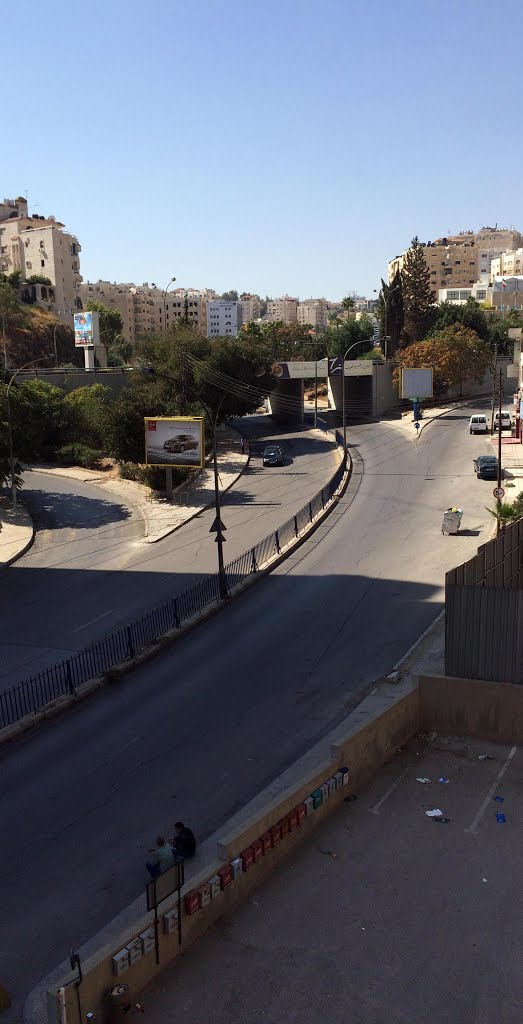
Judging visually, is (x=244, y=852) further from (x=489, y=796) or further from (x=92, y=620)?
(x=92, y=620)

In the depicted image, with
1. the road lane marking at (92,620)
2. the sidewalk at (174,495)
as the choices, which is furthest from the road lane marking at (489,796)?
the sidewalk at (174,495)

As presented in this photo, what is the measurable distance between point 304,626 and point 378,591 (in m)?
3.80

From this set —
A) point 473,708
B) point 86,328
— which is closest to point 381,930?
point 473,708

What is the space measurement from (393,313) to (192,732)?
7742 centimetres

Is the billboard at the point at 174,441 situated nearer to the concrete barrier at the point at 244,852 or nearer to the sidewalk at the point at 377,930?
the concrete barrier at the point at 244,852

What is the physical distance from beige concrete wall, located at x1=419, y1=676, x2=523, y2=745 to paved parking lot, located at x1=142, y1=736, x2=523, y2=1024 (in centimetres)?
168

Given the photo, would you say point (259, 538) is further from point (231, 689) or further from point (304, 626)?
point (231, 689)

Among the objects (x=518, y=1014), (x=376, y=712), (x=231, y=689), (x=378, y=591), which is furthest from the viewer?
(x=378, y=591)

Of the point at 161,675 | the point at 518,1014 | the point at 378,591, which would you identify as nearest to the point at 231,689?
the point at 161,675

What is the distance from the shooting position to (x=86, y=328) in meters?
85.5

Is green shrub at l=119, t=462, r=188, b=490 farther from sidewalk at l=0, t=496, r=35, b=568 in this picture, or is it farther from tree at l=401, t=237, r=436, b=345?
tree at l=401, t=237, r=436, b=345

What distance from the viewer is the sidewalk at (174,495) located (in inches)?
1513

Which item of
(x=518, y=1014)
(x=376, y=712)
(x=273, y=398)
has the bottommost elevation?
(x=518, y=1014)

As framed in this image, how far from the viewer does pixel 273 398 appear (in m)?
75.2
